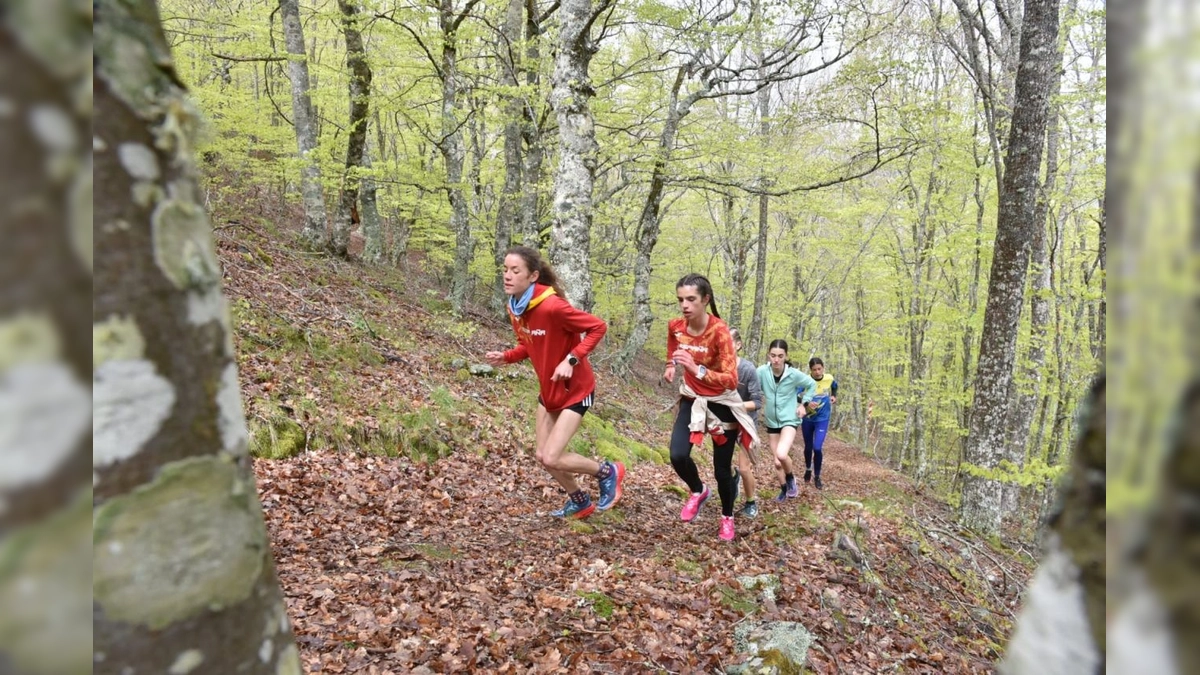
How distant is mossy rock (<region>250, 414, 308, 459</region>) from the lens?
563 centimetres

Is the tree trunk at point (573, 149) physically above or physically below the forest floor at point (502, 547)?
above

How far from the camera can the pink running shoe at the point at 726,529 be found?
19.6 ft

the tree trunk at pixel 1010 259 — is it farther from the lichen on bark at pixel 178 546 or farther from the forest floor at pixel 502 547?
the lichen on bark at pixel 178 546

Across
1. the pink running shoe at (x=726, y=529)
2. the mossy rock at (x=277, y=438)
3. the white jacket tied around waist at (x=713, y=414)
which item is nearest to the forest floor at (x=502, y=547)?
the mossy rock at (x=277, y=438)

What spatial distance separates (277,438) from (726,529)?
14.3ft

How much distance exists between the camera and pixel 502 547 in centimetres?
495

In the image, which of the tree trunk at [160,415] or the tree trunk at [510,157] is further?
the tree trunk at [510,157]

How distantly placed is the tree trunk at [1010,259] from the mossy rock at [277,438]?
7.84m

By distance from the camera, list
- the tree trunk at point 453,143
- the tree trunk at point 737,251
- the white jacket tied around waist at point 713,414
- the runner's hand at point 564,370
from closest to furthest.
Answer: the runner's hand at point 564,370, the white jacket tied around waist at point 713,414, the tree trunk at point 453,143, the tree trunk at point 737,251

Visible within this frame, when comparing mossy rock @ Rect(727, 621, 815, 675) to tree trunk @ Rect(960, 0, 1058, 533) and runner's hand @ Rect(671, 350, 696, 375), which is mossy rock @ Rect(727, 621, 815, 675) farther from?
tree trunk @ Rect(960, 0, 1058, 533)

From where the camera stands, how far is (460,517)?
18.6 ft

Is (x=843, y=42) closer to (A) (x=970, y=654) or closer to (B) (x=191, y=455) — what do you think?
(A) (x=970, y=654)
